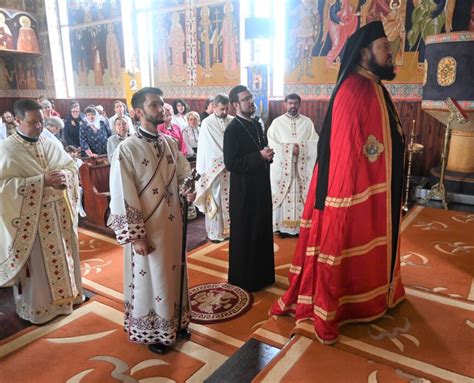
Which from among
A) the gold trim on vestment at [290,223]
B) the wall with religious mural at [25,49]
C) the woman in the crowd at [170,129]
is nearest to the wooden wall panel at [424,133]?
the gold trim on vestment at [290,223]

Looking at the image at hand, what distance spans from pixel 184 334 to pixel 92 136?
5.28m

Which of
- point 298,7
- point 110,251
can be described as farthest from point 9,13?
point 110,251

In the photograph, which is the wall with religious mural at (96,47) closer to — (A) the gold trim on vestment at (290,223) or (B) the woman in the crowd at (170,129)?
(B) the woman in the crowd at (170,129)

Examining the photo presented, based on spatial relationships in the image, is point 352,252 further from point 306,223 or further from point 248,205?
point 248,205

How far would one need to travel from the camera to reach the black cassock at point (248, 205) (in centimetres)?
361

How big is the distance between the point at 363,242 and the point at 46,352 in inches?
91.1

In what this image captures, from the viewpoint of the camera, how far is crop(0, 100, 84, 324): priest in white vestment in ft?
10.4

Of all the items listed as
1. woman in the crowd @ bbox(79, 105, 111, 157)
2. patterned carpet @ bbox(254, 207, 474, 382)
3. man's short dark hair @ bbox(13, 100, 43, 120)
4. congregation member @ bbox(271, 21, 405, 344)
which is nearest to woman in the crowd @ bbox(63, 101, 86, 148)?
woman in the crowd @ bbox(79, 105, 111, 157)

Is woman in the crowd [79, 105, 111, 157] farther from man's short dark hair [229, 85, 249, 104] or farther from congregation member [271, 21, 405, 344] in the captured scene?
congregation member [271, 21, 405, 344]

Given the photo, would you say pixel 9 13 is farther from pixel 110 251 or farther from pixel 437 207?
pixel 437 207

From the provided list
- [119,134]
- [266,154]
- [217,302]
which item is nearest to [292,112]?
[266,154]

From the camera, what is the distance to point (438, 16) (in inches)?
276

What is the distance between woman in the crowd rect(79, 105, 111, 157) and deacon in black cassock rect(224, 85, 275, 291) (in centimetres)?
442

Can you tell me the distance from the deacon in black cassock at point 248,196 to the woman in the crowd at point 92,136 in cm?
442
